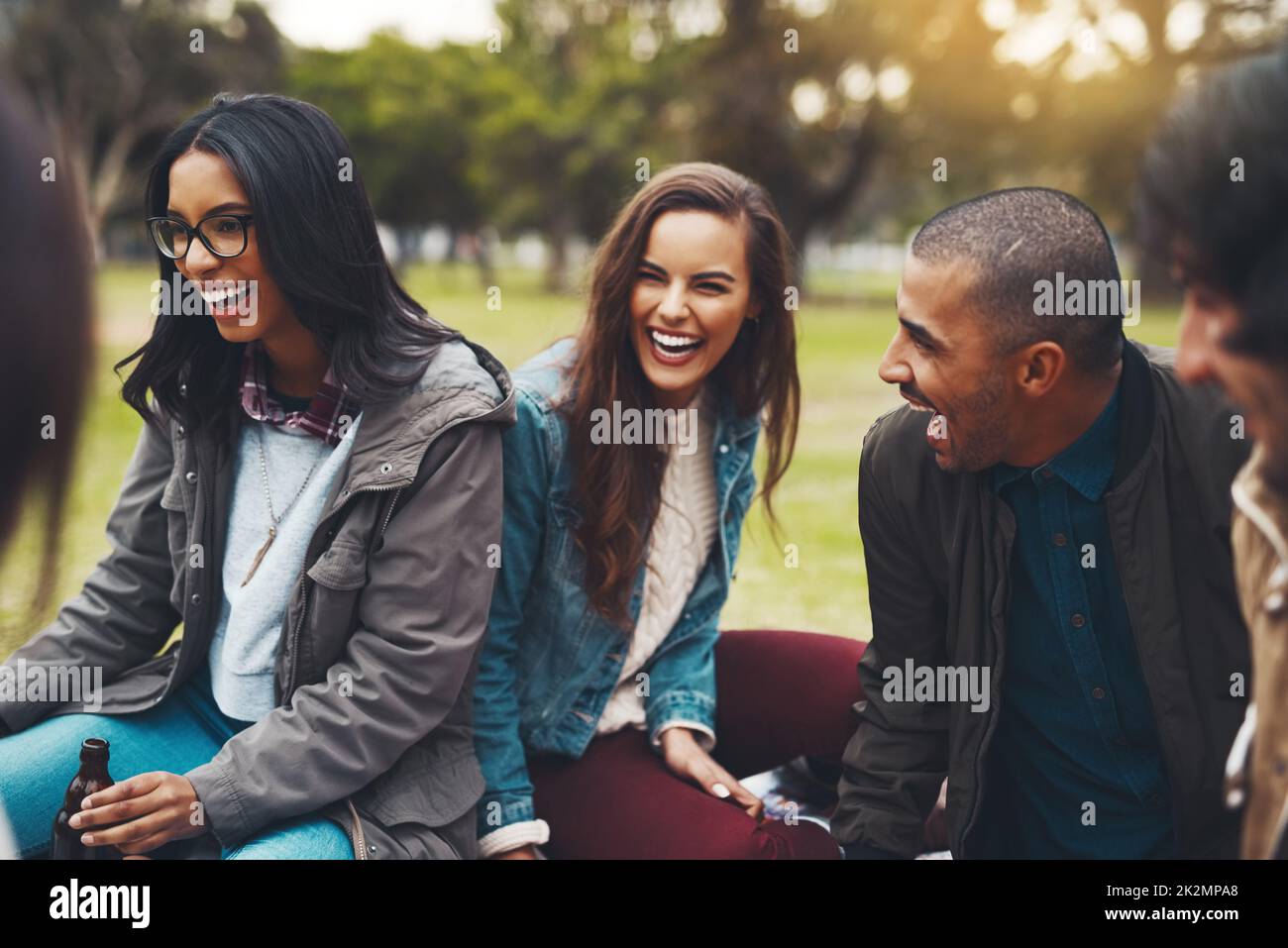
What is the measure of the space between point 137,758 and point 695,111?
1225 inches

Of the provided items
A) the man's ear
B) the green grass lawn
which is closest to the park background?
the green grass lawn

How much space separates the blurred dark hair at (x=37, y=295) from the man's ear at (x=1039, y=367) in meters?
1.94

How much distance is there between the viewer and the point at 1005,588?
2756 millimetres

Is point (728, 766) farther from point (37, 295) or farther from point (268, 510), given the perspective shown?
point (37, 295)

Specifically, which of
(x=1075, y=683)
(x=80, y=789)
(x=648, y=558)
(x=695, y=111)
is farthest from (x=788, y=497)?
(x=695, y=111)

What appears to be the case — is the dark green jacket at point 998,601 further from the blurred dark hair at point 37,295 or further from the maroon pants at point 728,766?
the blurred dark hair at point 37,295

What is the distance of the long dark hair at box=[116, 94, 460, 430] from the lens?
9.17 feet

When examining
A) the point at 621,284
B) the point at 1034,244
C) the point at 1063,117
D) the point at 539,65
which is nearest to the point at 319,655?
the point at 621,284

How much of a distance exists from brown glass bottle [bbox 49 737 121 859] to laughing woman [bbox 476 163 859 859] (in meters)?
0.88

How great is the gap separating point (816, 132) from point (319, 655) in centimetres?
A: 3119

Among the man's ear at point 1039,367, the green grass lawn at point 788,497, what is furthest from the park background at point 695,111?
the man's ear at point 1039,367

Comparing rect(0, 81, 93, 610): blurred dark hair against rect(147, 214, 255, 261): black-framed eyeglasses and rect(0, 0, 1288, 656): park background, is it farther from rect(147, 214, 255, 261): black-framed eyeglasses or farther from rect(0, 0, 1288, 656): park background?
rect(0, 0, 1288, 656): park background

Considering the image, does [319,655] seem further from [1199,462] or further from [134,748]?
[1199,462]

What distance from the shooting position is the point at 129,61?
117 ft
